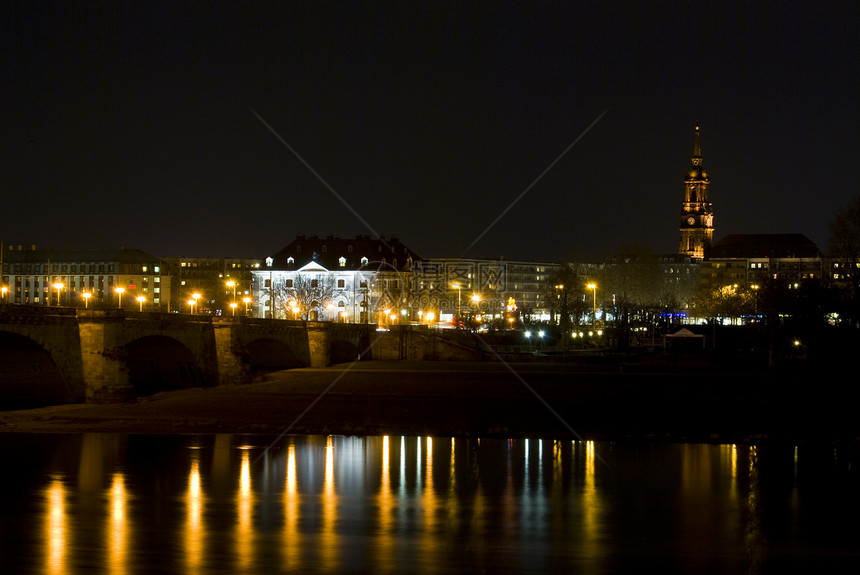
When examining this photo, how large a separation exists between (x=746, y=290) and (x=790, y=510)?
440 ft

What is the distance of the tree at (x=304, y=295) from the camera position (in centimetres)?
13162

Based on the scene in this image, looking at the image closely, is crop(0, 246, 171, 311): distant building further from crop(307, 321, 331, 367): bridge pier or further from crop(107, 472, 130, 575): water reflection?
crop(107, 472, 130, 575): water reflection

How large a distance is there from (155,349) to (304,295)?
77.5 meters

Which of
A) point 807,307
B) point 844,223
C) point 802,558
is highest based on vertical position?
point 844,223

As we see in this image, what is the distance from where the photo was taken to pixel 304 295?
5266 inches

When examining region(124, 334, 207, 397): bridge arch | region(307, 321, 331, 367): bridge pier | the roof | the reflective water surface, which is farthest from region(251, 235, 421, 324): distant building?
the reflective water surface

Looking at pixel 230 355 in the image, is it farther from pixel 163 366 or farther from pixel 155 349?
pixel 163 366

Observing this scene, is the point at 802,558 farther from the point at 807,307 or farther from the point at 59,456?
the point at 807,307

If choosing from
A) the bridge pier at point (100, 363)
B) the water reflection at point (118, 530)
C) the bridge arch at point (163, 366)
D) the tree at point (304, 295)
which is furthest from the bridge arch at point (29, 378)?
the tree at point (304, 295)

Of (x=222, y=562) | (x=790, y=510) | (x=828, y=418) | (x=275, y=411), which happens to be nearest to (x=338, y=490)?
(x=222, y=562)

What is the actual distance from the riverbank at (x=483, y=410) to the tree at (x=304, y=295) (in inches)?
2900

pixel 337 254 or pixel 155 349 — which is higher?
pixel 337 254

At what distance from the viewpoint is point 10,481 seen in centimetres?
2595

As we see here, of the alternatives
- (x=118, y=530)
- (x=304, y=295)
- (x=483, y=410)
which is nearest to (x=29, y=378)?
(x=483, y=410)
